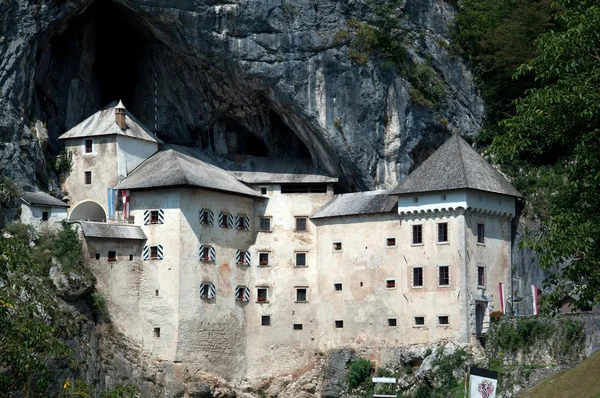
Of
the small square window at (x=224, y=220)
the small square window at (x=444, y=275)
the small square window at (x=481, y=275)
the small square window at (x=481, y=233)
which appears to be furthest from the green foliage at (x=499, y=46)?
the small square window at (x=224, y=220)

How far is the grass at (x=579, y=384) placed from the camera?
46519 millimetres

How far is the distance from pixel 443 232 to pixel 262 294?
1175 centimetres

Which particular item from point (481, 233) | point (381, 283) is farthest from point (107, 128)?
point (481, 233)

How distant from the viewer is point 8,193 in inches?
2763

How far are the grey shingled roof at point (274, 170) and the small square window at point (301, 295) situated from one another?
6.53 metres

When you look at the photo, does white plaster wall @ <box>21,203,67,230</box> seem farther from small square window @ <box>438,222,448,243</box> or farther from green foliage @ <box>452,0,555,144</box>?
green foliage @ <box>452,0,555,144</box>

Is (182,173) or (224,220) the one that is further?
(224,220)

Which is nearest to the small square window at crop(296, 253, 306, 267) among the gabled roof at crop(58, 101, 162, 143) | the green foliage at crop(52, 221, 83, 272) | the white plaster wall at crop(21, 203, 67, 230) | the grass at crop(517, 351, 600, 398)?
the gabled roof at crop(58, 101, 162, 143)

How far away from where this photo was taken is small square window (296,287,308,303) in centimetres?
7450

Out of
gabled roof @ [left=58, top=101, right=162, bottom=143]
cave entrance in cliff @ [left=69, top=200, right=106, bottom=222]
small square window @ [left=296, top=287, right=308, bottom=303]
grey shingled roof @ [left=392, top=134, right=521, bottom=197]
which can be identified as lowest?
small square window @ [left=296, top=287, right=308, bottom=303]

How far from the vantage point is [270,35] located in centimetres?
7425

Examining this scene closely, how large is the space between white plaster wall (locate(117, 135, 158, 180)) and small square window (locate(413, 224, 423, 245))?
55.7 ft

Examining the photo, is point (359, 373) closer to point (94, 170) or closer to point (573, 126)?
point (94, 170)

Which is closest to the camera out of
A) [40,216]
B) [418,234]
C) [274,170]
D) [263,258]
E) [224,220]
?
[418,234]
